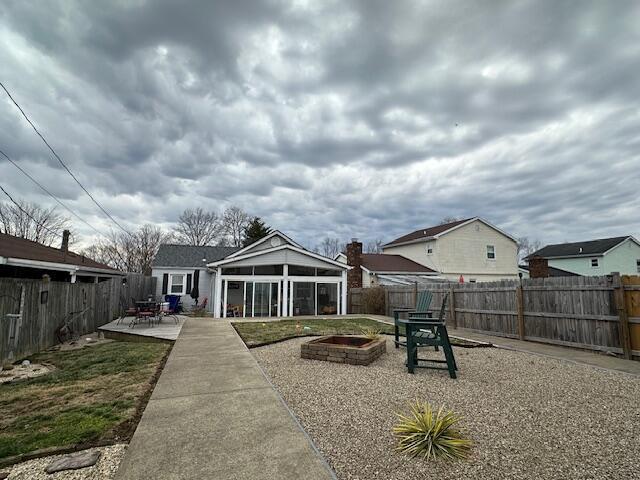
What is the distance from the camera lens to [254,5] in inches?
277

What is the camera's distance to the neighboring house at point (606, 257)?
82.4 feet

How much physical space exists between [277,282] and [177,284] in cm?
922

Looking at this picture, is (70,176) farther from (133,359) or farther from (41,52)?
(133,359)

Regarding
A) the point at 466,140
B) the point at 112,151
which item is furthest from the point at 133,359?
the point at 466,140

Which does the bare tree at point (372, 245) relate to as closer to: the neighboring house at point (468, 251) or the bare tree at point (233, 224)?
the bare tree at point (233, 224)

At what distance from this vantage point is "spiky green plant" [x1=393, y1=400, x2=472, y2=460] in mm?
2646

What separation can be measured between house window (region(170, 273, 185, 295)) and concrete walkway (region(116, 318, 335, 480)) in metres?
17.6

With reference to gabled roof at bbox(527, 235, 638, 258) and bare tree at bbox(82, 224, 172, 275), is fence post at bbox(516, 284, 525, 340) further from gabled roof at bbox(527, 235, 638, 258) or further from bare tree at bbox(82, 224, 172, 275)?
bare tree at bbox(82, 224, 172, 275)

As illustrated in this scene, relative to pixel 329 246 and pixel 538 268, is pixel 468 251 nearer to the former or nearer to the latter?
pixel 538 268

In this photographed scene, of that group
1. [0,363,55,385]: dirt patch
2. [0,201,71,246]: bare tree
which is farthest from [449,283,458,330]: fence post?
[0,201,71,246]: bare tree

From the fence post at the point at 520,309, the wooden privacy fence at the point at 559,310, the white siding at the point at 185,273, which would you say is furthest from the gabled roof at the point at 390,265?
the fence post at the point at 520,309

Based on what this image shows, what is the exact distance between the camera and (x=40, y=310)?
7.58m

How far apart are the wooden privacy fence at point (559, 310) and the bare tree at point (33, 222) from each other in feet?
96.4

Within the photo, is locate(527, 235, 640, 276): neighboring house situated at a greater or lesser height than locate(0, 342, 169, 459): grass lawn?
greater
